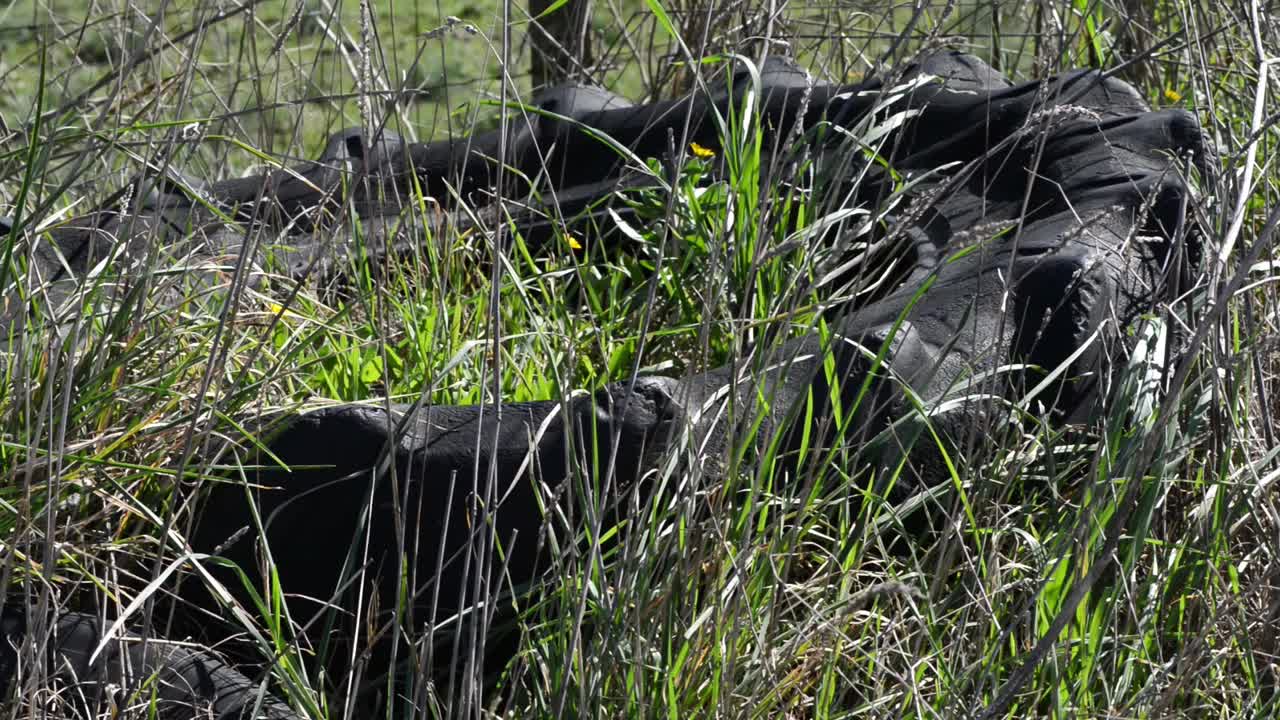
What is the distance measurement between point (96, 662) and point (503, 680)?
38 cm

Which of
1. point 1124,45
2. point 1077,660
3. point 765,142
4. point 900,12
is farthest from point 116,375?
point 900,12

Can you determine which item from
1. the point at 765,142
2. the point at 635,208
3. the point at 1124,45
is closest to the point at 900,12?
the point at 1124,45

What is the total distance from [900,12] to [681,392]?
298 cm

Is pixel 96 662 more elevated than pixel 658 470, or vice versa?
pixel 658 470

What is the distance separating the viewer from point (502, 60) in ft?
3.66

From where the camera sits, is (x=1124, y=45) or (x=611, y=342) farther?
(x=1124, y=45)

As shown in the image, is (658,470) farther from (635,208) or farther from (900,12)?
(900,12)

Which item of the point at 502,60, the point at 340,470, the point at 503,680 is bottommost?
the point at 503,680

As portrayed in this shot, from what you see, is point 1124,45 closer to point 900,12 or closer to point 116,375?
A: point 900,12

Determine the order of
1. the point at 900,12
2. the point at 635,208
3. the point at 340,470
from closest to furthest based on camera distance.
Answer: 1. the point at 340,470
2. the point at 635,208
3. the point at 900,12

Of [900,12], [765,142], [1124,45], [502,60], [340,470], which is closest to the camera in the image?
A: [502,60]

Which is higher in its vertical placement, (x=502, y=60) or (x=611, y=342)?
(x=502, y=60)

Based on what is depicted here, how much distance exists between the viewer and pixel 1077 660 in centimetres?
125

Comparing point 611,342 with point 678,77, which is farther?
point 678,77
